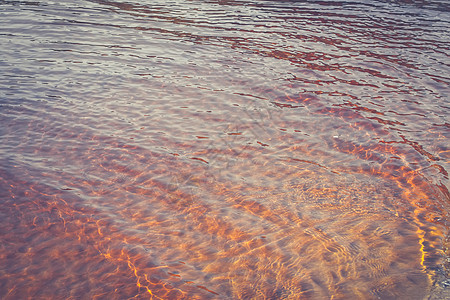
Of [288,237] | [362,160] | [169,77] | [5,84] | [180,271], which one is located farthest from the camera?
[169,77]

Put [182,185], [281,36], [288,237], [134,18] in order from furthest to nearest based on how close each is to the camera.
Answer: [134,18]
[281,36]
[182,185]
[288,237]

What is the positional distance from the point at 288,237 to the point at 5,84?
5812 millimetres

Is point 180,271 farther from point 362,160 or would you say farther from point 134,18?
point 134,18

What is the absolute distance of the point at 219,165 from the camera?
5.32 metres

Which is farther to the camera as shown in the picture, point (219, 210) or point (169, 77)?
point (169, 77)

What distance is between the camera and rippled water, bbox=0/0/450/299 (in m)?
3.76

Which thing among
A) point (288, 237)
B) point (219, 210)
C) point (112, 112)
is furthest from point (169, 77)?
point (288, 237)

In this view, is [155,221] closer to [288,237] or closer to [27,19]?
[288,237]

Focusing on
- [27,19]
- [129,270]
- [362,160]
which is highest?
[27,19]

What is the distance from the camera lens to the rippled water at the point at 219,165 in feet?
12.3

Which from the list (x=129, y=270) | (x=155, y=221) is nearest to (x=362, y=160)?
(x=155, y=221)

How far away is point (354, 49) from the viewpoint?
9492mm

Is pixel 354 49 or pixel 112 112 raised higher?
pixel 354 49

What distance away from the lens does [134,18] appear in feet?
35.9
